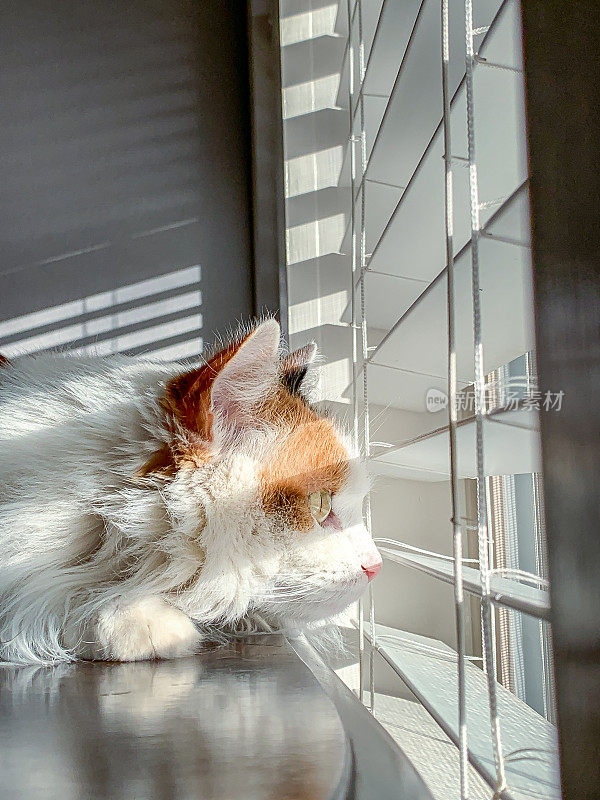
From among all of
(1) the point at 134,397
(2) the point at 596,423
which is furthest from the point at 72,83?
(2) the point at 596,423

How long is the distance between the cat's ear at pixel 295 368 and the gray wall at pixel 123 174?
0.71 m

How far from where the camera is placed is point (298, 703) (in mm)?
489

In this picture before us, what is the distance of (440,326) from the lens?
861mm

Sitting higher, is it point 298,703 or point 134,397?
point 134,397

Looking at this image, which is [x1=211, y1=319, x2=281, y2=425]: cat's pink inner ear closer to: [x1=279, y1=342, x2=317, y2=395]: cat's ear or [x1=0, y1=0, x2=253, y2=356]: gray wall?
[x1=279, y1=342, x2=317, y2=395]: cat's ear

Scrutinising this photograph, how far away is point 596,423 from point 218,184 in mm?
1655

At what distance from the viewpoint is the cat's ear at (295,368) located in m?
1.05

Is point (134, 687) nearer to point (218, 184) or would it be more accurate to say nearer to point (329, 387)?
point (329, 387)

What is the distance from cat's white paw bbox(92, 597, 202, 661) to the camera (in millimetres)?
701

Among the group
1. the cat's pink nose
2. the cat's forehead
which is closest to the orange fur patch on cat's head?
the cat's forehead

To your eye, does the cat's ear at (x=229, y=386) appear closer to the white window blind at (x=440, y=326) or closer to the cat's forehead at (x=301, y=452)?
the cat's forehead at (x=301, y=452)

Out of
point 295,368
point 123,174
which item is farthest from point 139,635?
point 123,174

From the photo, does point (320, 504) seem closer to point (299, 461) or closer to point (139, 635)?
point (299, 461)

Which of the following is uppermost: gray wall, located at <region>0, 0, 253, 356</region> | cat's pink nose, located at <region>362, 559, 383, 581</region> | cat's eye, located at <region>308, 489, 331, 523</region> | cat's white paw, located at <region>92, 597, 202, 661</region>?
gray wall, located at <region>0, 0, 253, 356</region>
